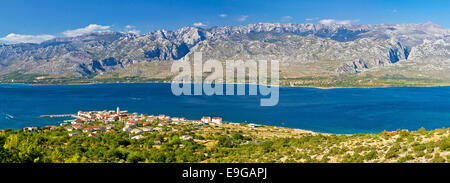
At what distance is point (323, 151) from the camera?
21344mm

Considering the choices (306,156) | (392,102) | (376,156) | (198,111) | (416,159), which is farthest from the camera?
(392,102)
